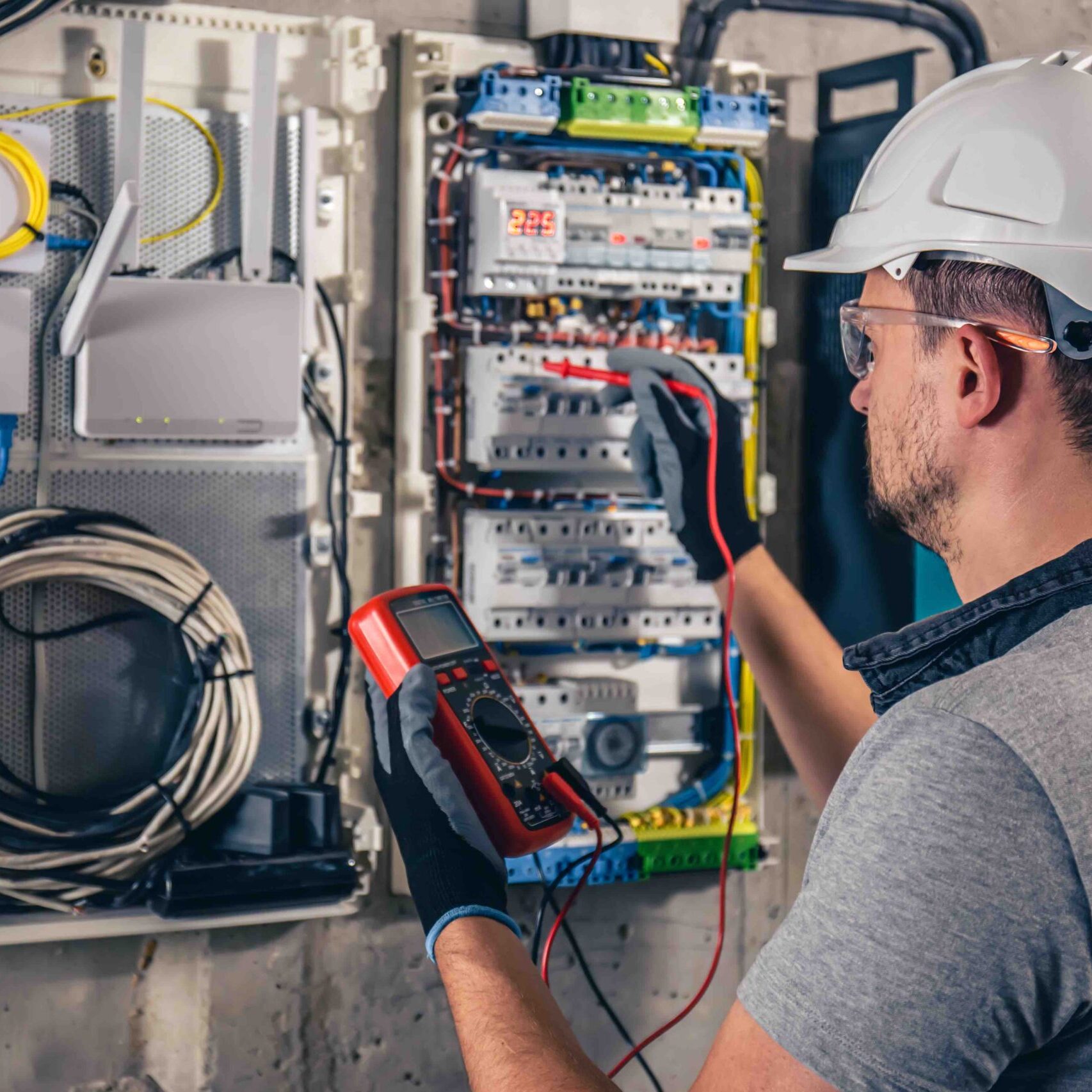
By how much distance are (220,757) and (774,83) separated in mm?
1563

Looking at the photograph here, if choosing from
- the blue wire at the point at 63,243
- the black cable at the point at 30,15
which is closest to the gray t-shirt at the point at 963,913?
the blue wire at the point at 63,243

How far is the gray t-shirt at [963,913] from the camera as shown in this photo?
940 mm

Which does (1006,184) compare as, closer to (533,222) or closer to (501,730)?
(501,730)

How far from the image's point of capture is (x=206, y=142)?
2037 millimetres

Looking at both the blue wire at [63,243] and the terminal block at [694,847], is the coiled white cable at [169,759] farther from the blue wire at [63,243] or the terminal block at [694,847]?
the terminal block at [694,847]

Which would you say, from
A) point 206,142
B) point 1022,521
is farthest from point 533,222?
point 1022,521

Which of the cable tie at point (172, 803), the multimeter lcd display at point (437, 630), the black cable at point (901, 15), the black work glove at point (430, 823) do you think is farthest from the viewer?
the black cable at point (901, 15)

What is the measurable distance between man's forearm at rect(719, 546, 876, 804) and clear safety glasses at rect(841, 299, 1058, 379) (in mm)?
546

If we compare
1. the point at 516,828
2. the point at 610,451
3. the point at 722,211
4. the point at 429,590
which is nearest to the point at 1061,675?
the point at 516,828

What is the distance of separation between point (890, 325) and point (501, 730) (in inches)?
27.6

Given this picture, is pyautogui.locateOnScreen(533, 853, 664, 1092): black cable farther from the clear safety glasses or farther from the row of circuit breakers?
the clear safety glasses

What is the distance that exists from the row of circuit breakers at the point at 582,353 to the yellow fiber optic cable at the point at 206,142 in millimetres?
353

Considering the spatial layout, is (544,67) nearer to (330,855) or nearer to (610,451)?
(610,451)

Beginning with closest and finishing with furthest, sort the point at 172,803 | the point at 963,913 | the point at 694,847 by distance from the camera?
the point at 963,913 → the point at 172,803 → the point at 694,847
